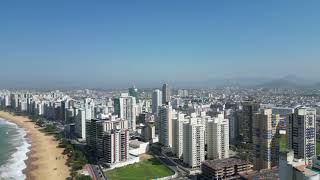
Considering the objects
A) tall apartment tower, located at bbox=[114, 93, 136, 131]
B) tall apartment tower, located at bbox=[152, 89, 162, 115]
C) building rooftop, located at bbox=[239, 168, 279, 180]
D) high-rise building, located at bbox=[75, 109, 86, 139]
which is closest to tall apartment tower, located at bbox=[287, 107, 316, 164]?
building rooftop, located at bbox=[239, 168, 279, 180]

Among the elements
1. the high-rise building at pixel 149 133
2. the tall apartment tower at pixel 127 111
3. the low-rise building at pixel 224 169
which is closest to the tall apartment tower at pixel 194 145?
the low-rise building at pixel 224 169

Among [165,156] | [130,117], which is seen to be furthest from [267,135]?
[130,117]

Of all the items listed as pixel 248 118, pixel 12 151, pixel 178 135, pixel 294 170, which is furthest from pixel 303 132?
pixel 12 151

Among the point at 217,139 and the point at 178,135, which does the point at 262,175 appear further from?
the point at 178,135

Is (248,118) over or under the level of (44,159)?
over

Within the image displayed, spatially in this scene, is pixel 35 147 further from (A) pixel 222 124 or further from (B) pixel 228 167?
(B) pixel 228 167
